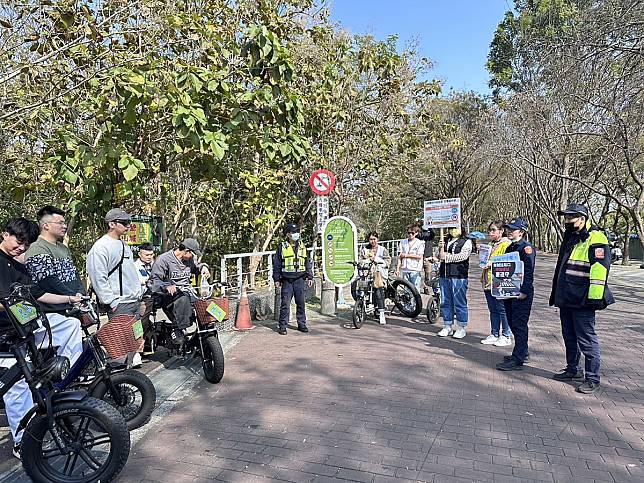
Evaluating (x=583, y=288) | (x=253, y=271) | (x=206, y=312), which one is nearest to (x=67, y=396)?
(x=206, y=312)

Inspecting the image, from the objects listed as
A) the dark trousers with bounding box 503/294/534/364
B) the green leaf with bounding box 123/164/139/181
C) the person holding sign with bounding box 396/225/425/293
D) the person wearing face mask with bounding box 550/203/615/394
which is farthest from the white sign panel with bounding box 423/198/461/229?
the green leaf with bounding box 123/164/139/181

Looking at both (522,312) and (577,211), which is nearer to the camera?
(577,211)

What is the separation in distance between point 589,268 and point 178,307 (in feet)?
14.2

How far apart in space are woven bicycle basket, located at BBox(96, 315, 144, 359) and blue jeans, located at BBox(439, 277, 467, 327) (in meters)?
4.87

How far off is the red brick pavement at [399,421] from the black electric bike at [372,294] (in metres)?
1.68

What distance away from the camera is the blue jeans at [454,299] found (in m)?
7.52

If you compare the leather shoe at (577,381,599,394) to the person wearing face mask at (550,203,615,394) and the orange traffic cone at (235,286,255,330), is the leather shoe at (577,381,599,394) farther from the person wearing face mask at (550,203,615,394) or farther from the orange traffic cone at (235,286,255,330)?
the orange traffic cone at (235,286,255,330)

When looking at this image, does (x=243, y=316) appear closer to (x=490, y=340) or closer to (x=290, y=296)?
(x=290, y=296)

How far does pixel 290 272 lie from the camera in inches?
316

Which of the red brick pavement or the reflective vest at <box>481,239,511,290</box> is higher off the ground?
the reflective vest at <box>481,239,511,290</box>

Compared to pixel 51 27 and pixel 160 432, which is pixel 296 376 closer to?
pixel 160 432

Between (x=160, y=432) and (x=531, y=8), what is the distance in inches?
983

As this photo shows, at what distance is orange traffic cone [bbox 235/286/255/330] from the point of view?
8445mm

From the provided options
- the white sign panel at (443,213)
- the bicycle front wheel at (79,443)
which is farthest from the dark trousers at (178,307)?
the white sign panel at (443,213)
